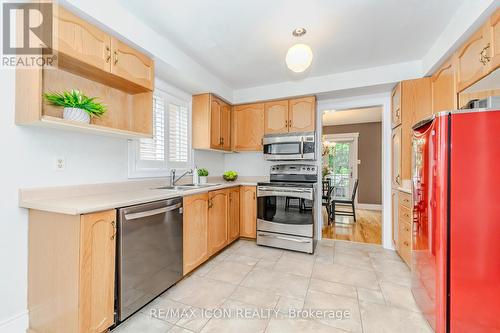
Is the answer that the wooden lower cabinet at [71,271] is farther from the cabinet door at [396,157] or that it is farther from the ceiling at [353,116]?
the ceiling at [353,116]

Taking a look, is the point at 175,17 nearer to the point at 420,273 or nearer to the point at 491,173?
the point at 491,173

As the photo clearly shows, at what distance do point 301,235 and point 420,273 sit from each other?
1.38 meters

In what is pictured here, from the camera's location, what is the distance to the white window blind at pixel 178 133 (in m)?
2.85

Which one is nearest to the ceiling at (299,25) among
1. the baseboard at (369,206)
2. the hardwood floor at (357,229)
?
the hardwood floor at (357,229)

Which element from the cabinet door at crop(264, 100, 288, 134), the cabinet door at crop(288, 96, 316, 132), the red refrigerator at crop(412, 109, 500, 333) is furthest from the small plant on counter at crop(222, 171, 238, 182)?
the red refrigerator at crop(412, 109, 500, 333)

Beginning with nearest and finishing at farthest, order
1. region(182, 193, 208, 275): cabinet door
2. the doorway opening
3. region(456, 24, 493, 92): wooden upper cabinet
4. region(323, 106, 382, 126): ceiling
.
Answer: region(456, 24, 493, 92): wooden upper cabinet
region(182, 193, 208, 275): cabinet door
region(323, 106, 382, 126): ceiling
the doorway opening

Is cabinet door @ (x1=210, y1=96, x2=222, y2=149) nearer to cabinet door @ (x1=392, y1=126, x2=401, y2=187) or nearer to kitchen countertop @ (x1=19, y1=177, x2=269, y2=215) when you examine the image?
kitchen countertop @ (x1=19, y1=177, x2=269, y2=215)

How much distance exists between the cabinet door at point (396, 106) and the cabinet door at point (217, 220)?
2.36m

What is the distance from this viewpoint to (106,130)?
171 cm

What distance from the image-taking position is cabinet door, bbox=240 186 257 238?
10.8ft

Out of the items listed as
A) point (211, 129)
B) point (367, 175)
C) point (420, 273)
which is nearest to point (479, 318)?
point (420, 273)

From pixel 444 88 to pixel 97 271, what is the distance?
336cm

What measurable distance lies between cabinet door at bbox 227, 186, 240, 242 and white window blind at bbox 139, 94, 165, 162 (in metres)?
1.06

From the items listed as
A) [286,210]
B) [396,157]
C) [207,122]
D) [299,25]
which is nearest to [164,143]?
[207,122]
